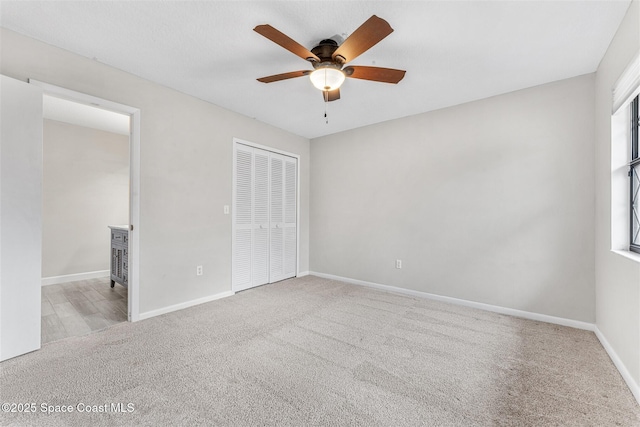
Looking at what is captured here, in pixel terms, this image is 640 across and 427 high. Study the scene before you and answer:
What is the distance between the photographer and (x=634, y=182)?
210 cm

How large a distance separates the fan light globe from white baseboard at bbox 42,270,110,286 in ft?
16.5

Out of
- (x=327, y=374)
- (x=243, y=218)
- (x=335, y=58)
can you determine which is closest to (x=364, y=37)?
(x=335, y=58)

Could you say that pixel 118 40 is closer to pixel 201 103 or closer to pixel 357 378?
pixel 201 103

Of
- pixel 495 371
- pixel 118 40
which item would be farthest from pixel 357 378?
pixel 118 40

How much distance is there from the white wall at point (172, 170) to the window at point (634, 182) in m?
3.74

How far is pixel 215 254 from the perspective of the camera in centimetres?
355

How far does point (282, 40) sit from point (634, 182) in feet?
9.40

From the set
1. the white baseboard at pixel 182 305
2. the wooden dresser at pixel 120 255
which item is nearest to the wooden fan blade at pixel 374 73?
the white baseboard at pixel 182 305

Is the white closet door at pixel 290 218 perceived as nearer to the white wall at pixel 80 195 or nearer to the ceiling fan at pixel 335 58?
the ceiling fan at pixel 335 58

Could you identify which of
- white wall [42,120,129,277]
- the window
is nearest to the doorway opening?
white wall [42,120,129,277]

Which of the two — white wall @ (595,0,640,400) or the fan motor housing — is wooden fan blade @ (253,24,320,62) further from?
white wall @ (595,0,640,400)

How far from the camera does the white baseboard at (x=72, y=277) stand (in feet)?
13.7

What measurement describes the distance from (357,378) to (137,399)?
1385mm

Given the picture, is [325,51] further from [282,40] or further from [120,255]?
[120,255]
